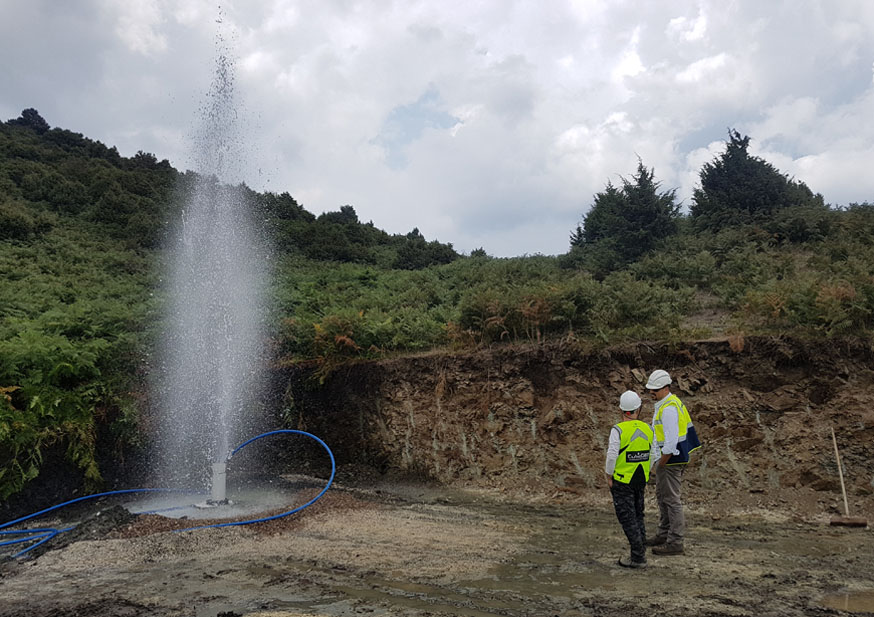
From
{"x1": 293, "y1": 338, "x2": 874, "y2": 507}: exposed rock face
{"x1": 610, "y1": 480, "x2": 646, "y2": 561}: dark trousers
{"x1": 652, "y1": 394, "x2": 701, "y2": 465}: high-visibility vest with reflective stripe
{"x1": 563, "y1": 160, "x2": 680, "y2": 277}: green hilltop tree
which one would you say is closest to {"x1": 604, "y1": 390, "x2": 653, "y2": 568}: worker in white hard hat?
{"x1": 610, "y1": 480, "x2": 646, "y2": 561}: dark trousers

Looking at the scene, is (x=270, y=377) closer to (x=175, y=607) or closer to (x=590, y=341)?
(x=590, y=341)

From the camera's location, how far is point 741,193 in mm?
20734

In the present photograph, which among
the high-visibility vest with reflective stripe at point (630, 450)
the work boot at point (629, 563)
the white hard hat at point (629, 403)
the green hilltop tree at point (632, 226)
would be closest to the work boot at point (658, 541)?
the work boot at point (629, 563)

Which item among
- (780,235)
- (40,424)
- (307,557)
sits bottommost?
(307,557)

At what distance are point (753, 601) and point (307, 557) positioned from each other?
4.76 meters

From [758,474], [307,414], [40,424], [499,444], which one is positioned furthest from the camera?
[307,414]

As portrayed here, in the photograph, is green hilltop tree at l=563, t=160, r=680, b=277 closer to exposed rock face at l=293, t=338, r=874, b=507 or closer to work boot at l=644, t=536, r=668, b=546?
exposed rock face at l=293, t=338, r=874, b=507

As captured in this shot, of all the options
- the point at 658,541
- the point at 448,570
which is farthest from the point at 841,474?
the point at 448,570

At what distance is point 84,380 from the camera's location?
39.8 feet

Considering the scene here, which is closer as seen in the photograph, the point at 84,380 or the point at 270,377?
the point at 84,380

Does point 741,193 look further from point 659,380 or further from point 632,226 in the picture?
point 659,380

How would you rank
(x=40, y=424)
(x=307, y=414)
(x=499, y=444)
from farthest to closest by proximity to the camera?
(x=307, y=414) → (x=499, y=444) → (x=40, y=424)

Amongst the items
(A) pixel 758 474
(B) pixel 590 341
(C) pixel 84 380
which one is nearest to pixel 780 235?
(B) pixel 590 341

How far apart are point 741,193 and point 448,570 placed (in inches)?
776
